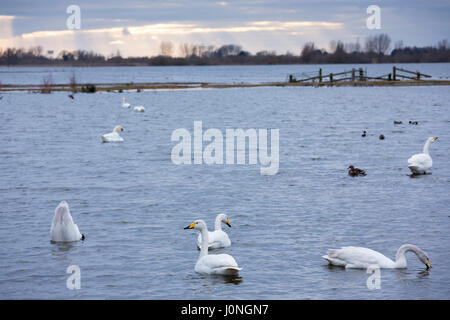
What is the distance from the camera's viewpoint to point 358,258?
470 inches

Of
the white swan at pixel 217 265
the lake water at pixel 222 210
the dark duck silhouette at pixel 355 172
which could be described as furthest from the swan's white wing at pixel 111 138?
the white swan at pixel 217 265

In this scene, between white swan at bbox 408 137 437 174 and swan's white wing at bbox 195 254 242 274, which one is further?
white swan at bbox 408 137 437 174

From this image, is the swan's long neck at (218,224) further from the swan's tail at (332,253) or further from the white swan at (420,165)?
the white swan at (420,165)

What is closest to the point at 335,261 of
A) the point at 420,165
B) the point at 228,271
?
the point at 228,271

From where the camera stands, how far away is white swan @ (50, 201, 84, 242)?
1370 centimetres

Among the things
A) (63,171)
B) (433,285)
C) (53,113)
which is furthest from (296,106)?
(433,285)

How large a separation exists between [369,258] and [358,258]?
0.19 m

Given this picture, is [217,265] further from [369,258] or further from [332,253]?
[369,258]

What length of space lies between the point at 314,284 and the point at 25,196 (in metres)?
10.3

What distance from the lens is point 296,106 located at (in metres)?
56.7

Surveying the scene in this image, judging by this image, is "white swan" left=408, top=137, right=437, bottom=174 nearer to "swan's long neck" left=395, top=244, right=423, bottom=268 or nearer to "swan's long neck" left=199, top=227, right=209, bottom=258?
"swan's long neck" left=395, top=244, right=423, bottom=268

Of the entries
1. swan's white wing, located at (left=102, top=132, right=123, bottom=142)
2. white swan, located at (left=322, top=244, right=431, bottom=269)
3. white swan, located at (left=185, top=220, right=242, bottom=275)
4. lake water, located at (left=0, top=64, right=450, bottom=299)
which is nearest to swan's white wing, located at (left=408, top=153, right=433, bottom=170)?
lake water, located at (left=0, top=64, right=450, bottom=299)

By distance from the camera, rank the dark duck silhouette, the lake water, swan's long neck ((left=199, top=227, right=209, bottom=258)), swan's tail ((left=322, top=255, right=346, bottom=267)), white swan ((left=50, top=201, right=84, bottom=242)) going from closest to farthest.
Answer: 1. the lake water
2. swan's tail ((left=322, top=255, right=346, bottom=267))
3. swan's long neck ((left=199, top=227, right=209, bottom=258))
4. white swan ((left=50, top=201, right=84, bottom=242))
5. the dark duck silhouette
